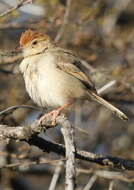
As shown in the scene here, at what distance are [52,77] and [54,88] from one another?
14 cm

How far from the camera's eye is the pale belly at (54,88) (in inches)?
231

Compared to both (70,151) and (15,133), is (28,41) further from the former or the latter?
(70,151)

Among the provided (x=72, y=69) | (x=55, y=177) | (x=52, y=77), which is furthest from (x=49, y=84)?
(x=55, y=177)

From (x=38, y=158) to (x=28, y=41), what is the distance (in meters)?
1.50

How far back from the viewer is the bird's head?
6.35 metres

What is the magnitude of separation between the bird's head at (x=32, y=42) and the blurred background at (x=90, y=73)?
202mm

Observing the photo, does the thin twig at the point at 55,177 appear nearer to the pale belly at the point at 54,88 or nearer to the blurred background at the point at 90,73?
the blurred background at the point at 90,73

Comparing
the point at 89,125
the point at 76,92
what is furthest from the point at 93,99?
the point at 89,125

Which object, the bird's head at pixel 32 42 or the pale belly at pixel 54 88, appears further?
the bird's head at pixel 32 42

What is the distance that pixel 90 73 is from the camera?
7.17m

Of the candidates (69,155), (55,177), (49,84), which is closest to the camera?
(69,155)

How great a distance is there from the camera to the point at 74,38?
26.8 ft

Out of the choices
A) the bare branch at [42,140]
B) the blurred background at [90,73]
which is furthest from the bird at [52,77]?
the bare branch at [42,140]

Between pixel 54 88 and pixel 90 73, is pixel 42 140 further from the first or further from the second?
pixel 90 73
